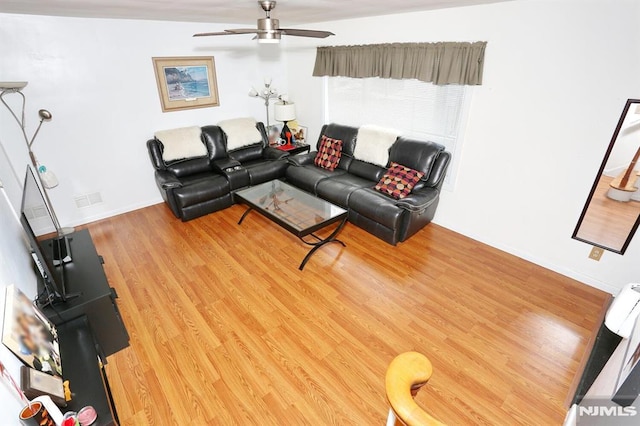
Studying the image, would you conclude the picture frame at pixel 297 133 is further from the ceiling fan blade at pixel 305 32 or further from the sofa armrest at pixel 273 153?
the ceiling fan blade at pixel 305 32

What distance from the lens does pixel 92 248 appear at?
2.49m

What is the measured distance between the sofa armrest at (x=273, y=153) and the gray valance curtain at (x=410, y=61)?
1.32m

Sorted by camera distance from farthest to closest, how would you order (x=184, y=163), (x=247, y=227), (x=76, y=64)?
(x=184, y=163) < (x=247, y=227) < (x=76, y=64)

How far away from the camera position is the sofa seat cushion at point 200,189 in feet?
12.1

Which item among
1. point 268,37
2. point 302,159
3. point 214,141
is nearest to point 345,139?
point 302,159

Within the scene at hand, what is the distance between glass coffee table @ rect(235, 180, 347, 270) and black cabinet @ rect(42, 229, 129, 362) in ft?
4.99

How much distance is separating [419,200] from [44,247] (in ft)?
10.7

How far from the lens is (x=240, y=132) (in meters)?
4.58

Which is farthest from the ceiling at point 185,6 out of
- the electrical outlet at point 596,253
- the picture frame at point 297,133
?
the electrical outlet at point 596,253

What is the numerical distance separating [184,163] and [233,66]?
1.71 meters

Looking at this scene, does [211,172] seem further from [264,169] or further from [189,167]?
[264,169]

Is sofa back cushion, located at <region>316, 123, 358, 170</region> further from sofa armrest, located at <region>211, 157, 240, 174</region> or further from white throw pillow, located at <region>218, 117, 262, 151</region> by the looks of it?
sofa armrest, located at <region>211, 157, 240, 174</region>

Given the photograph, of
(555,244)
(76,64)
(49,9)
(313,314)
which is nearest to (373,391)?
(313,314)

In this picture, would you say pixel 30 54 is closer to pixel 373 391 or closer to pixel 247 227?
pixel 247 227
